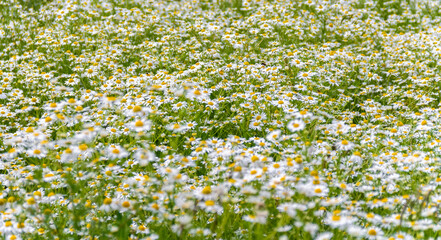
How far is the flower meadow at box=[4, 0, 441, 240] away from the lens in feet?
9.58

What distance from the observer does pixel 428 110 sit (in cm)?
469

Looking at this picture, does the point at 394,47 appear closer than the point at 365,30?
Yes

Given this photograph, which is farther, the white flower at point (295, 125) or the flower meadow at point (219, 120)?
the white flower at point (295, 125)

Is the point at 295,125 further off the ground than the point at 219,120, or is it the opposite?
the point at 295,125

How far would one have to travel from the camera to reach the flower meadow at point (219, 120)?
292 centimetres

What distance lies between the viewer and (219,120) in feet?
16.2

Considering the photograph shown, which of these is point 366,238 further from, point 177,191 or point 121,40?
point 121,40

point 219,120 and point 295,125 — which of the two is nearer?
point 295,125

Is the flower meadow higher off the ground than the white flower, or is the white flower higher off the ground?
the white flower

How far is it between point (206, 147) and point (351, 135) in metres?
1.56

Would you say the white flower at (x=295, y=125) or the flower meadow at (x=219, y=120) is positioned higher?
the white flower at (x=295, y=125)

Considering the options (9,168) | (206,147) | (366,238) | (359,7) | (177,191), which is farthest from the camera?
(359,7)

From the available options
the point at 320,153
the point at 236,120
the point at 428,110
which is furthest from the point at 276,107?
the point at 428,110

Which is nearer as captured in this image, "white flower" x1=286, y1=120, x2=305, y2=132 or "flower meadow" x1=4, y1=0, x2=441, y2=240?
"flower meadow" x1=4, y1=0, x2=441, y2=240
